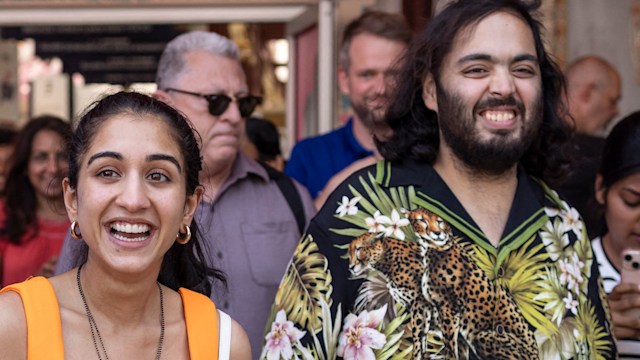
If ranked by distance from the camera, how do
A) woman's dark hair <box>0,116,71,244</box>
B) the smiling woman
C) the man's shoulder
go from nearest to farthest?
the smiling woman
the man's shoulder
woman's dark hair <box>0,116,71,244</box>

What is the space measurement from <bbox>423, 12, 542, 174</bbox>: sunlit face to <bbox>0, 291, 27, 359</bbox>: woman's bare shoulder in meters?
1.62

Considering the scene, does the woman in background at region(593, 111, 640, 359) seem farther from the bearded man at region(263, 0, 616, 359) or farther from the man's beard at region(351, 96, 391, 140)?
the man's beard at region(351, 96, 391, 140)

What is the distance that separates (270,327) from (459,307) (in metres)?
0.59

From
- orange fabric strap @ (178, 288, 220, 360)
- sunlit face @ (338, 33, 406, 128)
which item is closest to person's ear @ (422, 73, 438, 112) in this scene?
sunlit face @ (338, 33, 406, 128)

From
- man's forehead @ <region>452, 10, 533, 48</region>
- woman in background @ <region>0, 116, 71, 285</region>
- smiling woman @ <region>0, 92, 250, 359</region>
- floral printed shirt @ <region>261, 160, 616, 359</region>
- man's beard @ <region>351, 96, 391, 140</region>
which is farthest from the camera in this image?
woman in background @ <region>0, 116, 71, 285</region>

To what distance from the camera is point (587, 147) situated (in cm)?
579

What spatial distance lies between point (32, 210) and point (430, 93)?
2540 mm

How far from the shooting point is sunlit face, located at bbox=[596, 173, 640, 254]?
14.6 feet

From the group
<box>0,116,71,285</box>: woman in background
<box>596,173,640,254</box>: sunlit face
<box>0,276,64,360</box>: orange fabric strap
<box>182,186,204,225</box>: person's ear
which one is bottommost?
<box>0,116,71,285</box>: woman in background

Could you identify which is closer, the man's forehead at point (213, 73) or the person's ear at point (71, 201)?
the person's ear at point (71, 201)

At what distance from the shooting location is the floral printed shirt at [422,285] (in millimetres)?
3484

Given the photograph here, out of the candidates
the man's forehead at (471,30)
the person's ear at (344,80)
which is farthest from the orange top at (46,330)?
the person's ear at (344,80)

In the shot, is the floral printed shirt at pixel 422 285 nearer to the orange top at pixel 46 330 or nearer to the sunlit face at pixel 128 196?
the orange top at pixel 46 330

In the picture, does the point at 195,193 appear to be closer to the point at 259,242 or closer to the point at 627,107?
the point at 259,242
